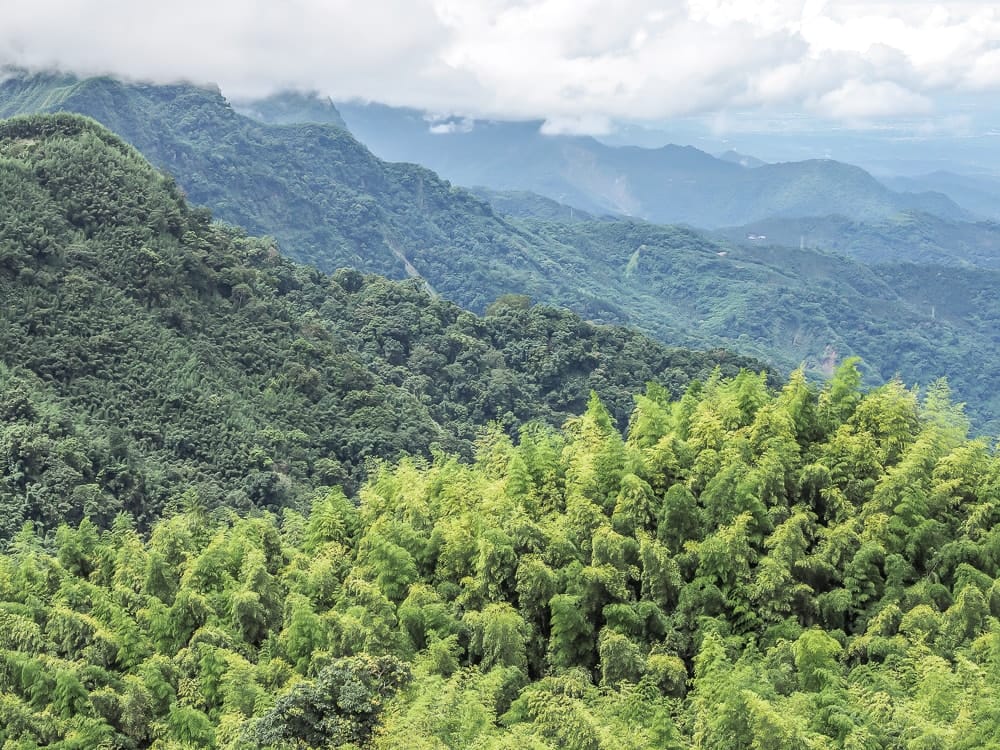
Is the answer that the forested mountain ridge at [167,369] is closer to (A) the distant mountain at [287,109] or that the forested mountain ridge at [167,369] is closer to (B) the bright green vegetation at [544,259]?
(B) the bright green vegetation at [544,259]

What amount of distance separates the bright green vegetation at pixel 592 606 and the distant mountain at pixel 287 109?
174 m

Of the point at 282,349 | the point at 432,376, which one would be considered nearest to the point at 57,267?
the point at 282,349

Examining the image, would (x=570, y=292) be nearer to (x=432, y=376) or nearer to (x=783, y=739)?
(x=432, y=376)

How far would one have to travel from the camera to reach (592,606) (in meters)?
17.3

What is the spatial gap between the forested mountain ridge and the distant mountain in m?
139

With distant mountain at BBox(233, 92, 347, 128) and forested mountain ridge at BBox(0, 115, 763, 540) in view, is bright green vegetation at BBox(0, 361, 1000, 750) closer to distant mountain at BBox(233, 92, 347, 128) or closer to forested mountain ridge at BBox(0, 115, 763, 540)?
forested mountain ridge at BBox(0, 115, 763, 540)

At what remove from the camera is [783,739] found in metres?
12.7

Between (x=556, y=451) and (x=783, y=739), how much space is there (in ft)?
32.2

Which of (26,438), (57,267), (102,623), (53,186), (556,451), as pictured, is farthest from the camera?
(53,186)

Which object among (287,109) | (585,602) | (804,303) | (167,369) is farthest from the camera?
(287,109)

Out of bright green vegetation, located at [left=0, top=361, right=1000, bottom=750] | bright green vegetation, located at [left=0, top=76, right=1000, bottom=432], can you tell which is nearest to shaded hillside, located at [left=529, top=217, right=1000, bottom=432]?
bright green vegetation, located at [left=0, top=76, right=1000, bottom=432]

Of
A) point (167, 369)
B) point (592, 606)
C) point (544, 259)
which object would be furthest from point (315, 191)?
point (592, 606)

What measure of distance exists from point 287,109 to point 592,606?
613ft

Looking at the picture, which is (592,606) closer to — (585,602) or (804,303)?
(585,602)
